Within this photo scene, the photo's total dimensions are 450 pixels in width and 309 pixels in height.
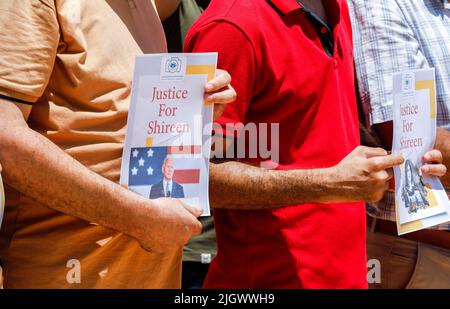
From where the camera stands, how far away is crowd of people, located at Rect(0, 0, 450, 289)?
2.01 metres

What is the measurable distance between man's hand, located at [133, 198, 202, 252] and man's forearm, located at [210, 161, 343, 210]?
28 cm

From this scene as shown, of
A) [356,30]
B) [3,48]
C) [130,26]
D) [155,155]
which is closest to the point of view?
[3,48]

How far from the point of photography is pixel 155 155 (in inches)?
81.5

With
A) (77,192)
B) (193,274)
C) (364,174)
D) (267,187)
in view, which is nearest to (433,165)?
(364,174)

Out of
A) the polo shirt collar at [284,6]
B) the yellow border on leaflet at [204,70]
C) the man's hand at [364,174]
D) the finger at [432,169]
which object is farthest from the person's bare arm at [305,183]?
the polo shirt collar at [284,6]

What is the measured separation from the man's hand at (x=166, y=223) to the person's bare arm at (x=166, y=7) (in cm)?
155

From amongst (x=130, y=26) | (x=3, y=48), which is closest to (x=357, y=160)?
(x=130, y=26)

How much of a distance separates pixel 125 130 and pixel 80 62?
0.77ft

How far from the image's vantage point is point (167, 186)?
208cm

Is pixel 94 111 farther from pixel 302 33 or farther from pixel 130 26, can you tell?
pixel 302 33

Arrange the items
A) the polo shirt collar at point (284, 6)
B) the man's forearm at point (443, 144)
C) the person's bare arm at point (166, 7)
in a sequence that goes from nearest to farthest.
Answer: the polo shirt collar at point (284, 6), the man's forearm at point (443, 144), the person's bare arm at point (166, 7)

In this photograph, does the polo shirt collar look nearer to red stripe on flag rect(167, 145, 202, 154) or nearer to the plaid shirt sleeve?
the plaid shirt sleeve

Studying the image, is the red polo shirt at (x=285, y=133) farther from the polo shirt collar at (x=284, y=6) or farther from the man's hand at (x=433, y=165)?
the man's hand at (x=433, y=165)

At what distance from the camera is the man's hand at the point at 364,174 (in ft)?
7.66
